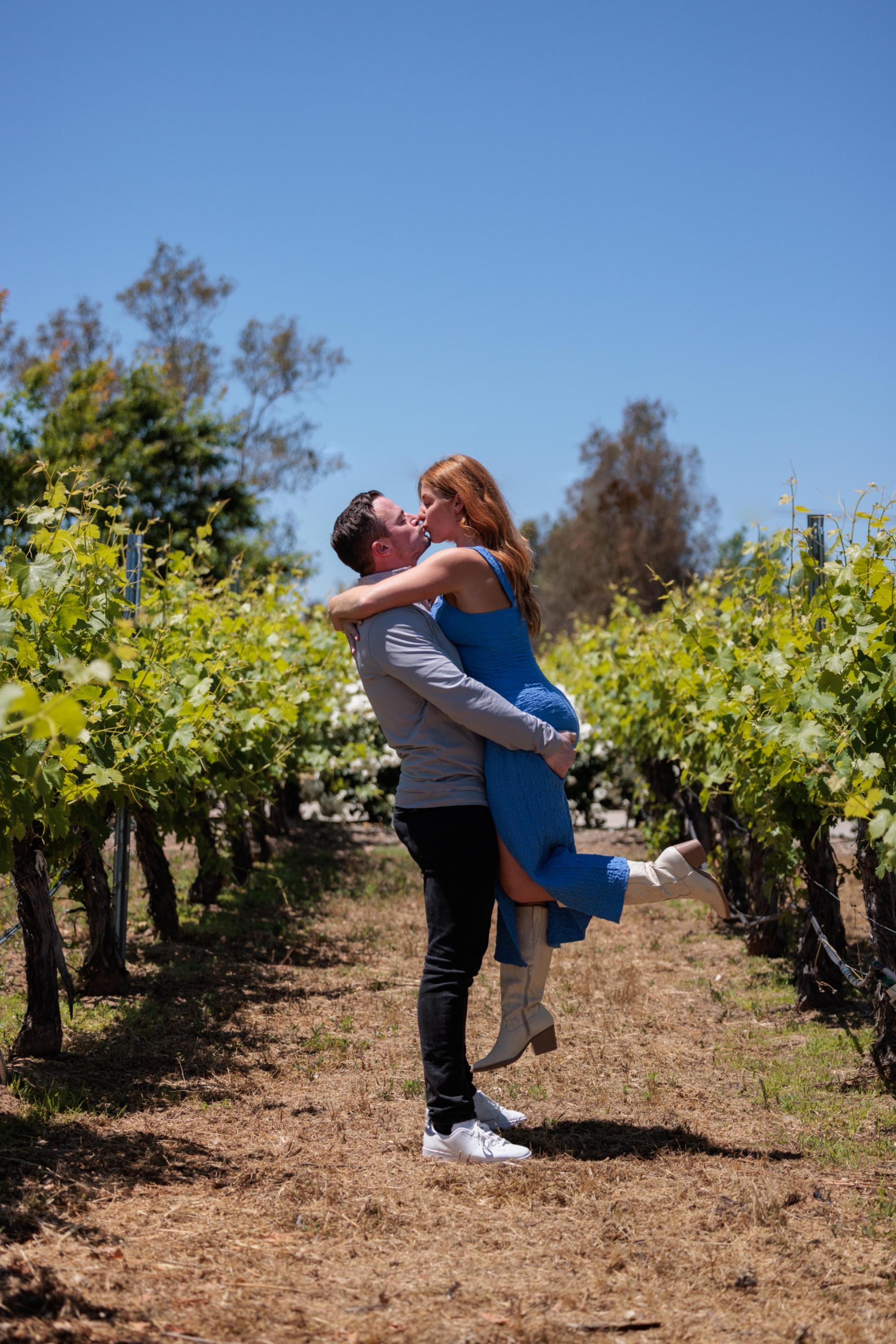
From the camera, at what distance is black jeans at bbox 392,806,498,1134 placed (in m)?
2.90

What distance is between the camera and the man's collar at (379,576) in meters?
3.01

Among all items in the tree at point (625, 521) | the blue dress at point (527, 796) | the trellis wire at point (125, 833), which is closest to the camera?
the blue dress at point (527, 796)

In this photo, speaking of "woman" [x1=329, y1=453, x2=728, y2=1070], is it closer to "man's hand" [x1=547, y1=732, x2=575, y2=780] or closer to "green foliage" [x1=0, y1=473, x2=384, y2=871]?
"man's hand" [x1=547, y1=732, x2=575, y2=780]

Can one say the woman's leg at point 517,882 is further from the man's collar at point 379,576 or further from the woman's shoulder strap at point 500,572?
the man's collar at point 379,576

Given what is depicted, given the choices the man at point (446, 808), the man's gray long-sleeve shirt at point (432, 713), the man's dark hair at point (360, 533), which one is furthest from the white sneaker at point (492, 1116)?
the man's dark hair at point (360, 533)

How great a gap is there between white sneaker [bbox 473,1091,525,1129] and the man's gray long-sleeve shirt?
83 centimetres

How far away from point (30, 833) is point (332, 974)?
190 cm

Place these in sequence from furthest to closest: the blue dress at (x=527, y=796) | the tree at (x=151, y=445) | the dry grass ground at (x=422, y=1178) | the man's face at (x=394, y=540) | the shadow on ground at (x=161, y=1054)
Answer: the tree at (x=151, y=445), the man's face at (x=394, y=540), the blue dress at (x=527, y=796), the shadow on ground at (x=161, y=1054), the dry grass ground at (x=422, y=1178)

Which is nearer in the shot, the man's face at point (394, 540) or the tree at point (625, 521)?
the man's face at point (394, 540)

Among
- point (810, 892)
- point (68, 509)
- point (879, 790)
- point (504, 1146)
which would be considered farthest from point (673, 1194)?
point (68, 509)

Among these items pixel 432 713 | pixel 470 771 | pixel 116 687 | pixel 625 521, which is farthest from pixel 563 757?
pixel 625 521

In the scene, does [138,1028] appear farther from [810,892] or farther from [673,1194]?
[810,892]

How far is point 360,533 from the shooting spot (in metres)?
3.03

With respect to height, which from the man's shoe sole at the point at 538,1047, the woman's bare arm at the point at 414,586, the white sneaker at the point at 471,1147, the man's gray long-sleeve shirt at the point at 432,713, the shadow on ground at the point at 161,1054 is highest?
the woman's bare arm at the point at 414,586
